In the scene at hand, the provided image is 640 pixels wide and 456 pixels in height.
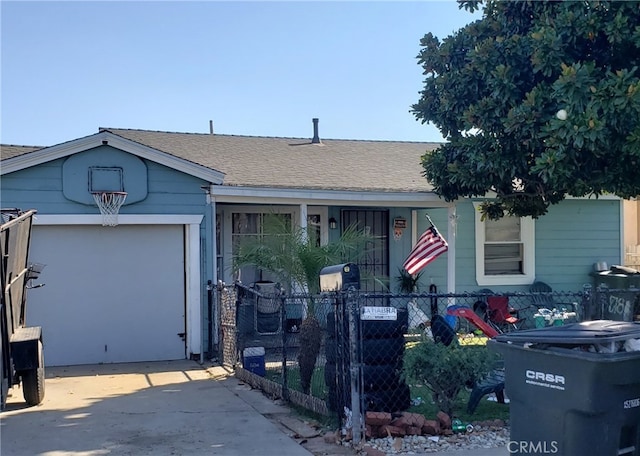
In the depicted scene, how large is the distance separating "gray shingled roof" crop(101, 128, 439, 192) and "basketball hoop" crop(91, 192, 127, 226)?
1857mm

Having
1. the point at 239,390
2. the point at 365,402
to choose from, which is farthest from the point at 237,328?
the point at 365,402

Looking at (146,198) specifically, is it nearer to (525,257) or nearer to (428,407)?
(428,407)

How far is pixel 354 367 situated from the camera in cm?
611

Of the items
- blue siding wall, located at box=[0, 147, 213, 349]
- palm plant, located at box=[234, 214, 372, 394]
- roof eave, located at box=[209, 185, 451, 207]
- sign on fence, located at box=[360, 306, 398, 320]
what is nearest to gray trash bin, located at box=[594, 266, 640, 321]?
sign on fence, located at box=[360, 306, 398, 320]

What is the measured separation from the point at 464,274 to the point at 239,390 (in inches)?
275

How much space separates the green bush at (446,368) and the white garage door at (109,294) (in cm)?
570

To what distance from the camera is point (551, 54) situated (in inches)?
356

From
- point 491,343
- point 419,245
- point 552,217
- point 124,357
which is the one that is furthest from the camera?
point 552,217

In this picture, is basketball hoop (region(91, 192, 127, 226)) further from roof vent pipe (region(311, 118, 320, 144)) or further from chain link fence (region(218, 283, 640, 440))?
roof vent pipe (region(311, 118, 320, 144))

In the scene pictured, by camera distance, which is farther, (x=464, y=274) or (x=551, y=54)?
(x=464, y=274)

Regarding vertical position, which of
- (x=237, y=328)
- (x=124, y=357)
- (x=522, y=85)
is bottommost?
(x=124, y=357)

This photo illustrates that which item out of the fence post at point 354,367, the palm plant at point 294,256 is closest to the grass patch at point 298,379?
the palm plant at point 294,256

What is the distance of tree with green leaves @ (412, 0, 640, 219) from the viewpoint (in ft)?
27.7

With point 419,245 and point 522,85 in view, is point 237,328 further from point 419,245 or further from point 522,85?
point 522,85
